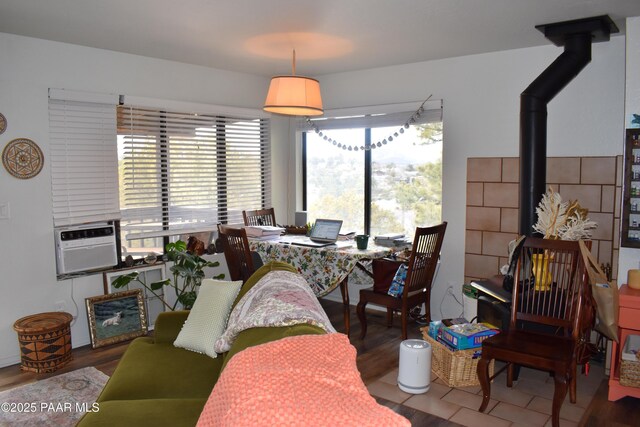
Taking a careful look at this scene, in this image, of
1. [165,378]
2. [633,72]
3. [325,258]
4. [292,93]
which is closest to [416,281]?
[325,258]

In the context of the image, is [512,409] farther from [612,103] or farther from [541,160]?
[612,103]

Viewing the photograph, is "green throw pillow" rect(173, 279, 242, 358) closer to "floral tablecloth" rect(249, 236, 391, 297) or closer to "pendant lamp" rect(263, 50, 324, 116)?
"floral tablecloth" rect(249, 236, 391, 297)

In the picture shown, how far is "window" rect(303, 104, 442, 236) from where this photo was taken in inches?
184

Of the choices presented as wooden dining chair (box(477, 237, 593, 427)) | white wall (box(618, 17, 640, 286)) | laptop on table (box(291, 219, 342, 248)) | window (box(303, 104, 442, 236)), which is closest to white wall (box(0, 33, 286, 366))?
laptop on table (box(291, 219, 342, 248))

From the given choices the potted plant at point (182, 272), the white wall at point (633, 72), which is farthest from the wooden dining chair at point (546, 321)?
the potted plant at point (182, 272)

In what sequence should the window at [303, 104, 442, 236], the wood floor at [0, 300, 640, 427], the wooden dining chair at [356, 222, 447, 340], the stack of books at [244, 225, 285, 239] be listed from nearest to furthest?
the wood floor at [0, 300, 640, 427], the wooden dining chair at [356, 222, 447, 340], the stack of books at [244, 225, 285, 239], the window at [303, 104, 442, 236]

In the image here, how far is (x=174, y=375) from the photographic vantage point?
8.07 feet

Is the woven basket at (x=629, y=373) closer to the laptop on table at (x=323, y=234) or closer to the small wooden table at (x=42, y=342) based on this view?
the laptop on table at (x=323, y=234)

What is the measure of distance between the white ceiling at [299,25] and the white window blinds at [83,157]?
47 centimetres

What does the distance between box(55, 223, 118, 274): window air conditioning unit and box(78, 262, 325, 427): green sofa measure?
1356 mm

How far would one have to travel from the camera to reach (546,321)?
3.00 meters

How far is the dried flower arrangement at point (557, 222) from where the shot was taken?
3.22m

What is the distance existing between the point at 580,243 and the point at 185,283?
307 cm

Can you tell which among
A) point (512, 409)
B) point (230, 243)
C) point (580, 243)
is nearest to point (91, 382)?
point (230, 243)
